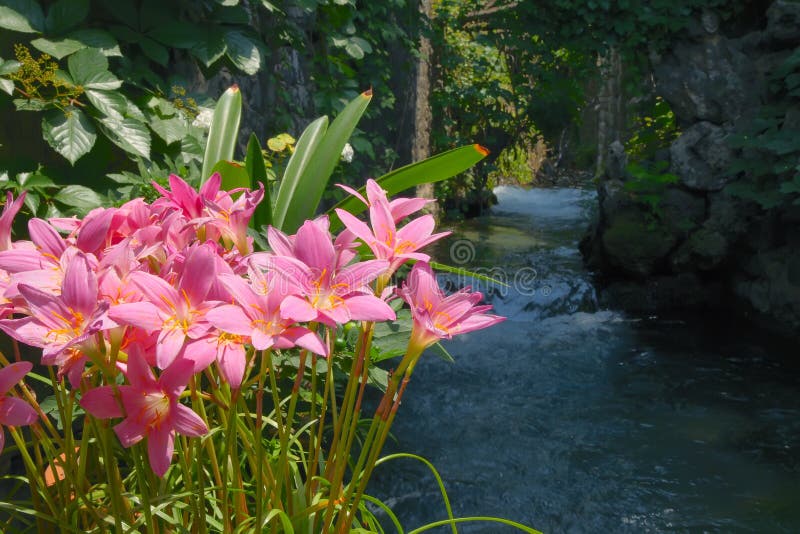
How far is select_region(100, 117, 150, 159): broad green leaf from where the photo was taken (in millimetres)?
1748

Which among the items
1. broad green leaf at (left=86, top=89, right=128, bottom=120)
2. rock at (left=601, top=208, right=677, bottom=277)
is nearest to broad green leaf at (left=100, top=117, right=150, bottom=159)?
broad green leaf at (left=86, top=89, right=128, bottom=120)

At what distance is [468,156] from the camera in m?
1.34

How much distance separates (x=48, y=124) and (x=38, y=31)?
279 mm

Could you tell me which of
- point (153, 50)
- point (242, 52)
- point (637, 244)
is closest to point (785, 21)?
point (637, 244)

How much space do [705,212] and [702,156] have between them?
49cm

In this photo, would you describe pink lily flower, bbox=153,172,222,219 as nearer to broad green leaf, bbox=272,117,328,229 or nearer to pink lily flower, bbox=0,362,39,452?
pink lily flower, bbox=0,362,39,452

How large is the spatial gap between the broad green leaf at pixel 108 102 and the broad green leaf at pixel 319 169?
0.58 meters

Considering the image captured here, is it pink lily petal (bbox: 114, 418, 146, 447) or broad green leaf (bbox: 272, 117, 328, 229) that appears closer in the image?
pink lily petal (bbox: 114, 418, 146, 447)

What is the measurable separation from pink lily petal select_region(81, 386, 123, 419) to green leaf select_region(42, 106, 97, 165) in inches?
47.3

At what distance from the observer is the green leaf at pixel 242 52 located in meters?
2.14

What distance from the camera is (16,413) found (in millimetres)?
684

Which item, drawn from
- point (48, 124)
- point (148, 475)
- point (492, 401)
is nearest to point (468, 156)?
point (148, 475)

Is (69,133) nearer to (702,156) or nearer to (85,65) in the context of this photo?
(85,65)

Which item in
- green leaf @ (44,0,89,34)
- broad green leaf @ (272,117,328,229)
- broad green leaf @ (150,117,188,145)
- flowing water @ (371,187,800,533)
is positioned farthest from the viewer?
flowing water @ (371,187,800,533)
